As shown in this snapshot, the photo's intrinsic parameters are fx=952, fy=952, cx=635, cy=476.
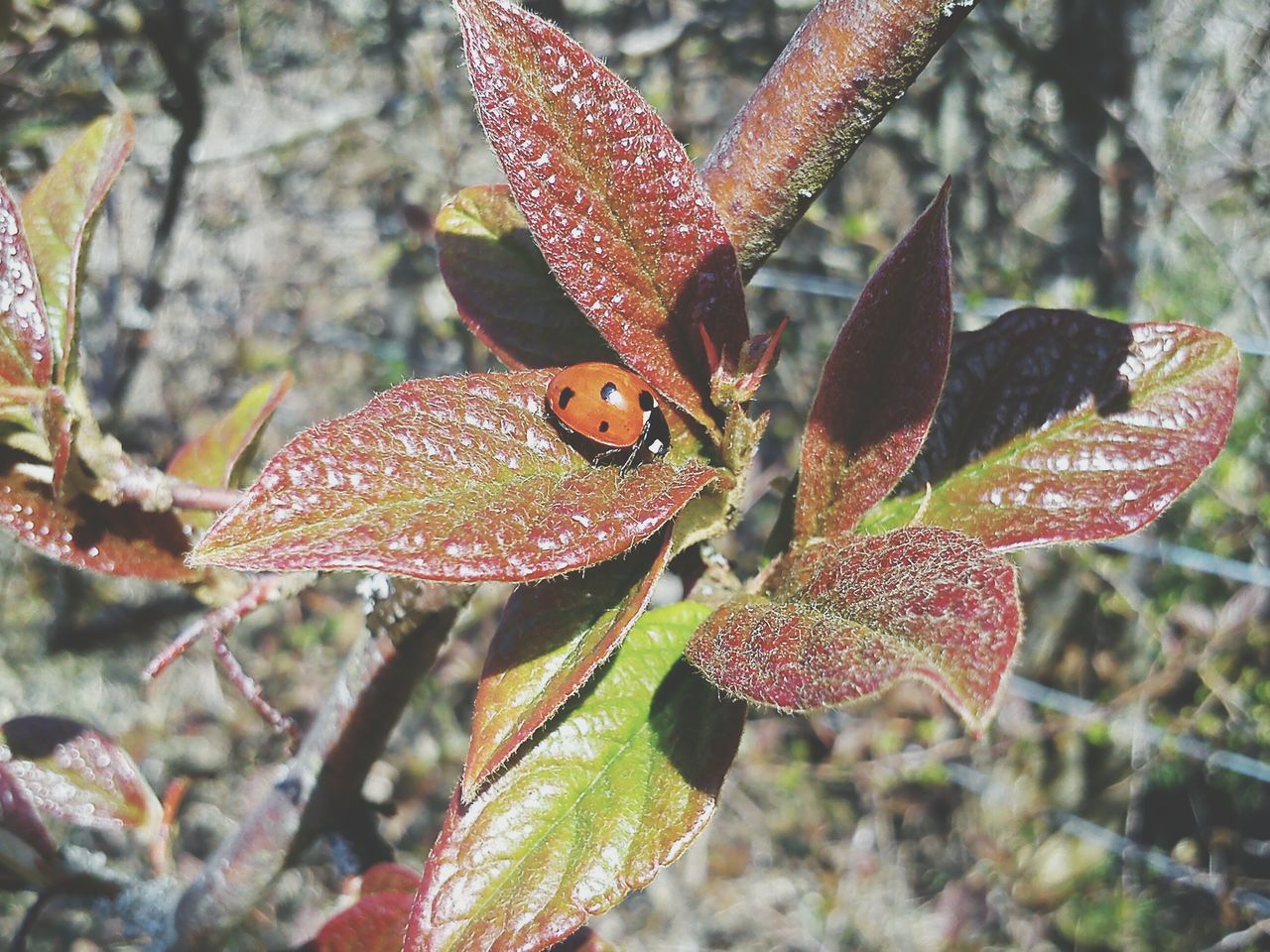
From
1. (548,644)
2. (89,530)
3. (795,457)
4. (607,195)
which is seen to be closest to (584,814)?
(548,644)

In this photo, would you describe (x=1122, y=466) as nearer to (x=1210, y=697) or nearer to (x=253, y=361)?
(x=1210, y=697)

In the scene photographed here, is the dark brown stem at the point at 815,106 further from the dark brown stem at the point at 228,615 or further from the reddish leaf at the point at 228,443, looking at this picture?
the reddish leaf at the point at 228,443

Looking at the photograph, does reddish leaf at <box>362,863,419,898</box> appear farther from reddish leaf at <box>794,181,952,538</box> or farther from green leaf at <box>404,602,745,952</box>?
reddish leaf at <box>794,181,952,538</box>

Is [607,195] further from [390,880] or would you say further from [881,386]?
A: [390,880]

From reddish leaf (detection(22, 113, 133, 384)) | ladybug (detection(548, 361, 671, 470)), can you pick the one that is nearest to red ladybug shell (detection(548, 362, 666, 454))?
ladybug (detection(548, 361, 671, 470))

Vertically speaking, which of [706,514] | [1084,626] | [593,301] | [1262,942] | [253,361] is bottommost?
[1262,942]

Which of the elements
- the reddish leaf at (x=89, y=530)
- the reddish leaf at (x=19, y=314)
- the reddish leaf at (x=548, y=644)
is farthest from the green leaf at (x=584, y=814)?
the reddish leaf at (x=19, y=314)

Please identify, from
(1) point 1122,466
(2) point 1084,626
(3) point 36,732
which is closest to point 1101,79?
(2) point 1084,626

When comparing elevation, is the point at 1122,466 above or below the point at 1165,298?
above
